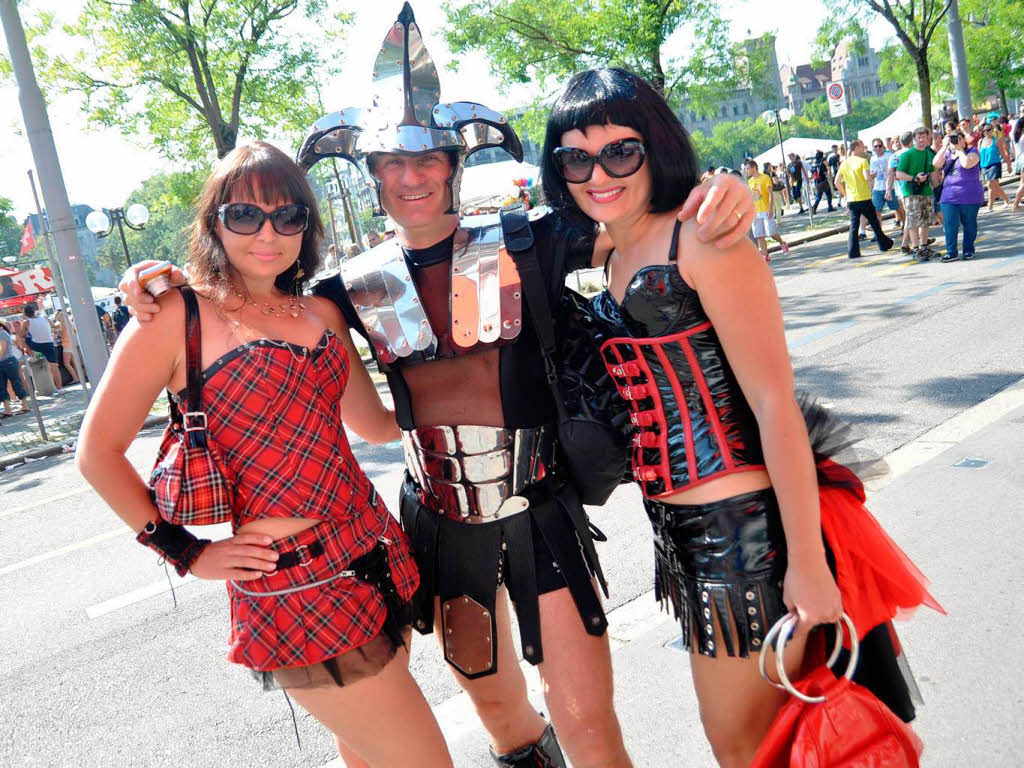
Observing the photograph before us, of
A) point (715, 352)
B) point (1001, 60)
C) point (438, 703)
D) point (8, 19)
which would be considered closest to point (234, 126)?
point (8, 19)

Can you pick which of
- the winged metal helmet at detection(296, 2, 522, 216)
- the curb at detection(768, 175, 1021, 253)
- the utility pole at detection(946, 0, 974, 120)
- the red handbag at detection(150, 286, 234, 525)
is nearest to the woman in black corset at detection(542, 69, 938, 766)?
the winged metal helmet at detection(296, 2, 522, 216)

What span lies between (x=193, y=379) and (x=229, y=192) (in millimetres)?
454

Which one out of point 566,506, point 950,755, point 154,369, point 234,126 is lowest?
point 950,755

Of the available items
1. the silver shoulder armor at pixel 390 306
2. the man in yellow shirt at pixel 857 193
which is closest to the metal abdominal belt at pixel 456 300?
the silver shoulder armor at pixel 390 306

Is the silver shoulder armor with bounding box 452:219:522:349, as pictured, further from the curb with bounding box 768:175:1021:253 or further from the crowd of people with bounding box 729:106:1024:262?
the curb with bounding box 768:175:1021:253

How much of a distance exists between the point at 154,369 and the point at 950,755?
2.29 meters

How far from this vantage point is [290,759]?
2.89 meters

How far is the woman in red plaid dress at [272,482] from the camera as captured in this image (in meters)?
1.84

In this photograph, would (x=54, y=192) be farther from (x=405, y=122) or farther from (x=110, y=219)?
(x=405, y=122)

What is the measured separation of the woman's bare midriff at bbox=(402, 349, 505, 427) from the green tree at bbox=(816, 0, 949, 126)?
21.2 metres

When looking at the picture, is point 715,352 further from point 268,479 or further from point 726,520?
point 268,479

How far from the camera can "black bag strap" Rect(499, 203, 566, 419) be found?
2.09 metres

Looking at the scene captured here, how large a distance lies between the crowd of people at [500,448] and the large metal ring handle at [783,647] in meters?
0.04

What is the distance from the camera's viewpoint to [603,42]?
20.1 meters
